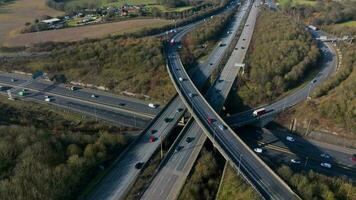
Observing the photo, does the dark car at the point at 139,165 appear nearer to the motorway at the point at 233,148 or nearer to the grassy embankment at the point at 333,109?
the motorway at the point at 233,148

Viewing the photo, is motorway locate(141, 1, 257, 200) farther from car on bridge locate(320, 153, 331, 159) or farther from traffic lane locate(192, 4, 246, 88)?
car on bridge locate(320, 153, 331, 159)

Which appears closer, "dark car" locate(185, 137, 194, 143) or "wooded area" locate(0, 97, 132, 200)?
"wooded area" locate(0, 97, 132, 200)

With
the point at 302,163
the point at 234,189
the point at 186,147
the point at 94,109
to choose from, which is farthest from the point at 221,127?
the point at 94,109

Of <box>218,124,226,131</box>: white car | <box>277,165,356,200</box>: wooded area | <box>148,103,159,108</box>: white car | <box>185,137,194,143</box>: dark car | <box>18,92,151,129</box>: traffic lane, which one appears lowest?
<box>18,92,151,129</box>: traffic lane

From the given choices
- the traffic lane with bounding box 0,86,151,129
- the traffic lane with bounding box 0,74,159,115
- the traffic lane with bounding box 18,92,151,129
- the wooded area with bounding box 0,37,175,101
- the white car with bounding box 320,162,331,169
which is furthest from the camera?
the wooded area with bounding box 0,37,175,101

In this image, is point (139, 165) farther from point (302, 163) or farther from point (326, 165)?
point (326, 165)

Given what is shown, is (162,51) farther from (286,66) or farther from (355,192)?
(355,192)

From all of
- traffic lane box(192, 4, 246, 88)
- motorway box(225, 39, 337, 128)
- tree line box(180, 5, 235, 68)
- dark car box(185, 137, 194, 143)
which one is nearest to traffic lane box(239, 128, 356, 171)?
motorway box(225, 39, 337, 128)
